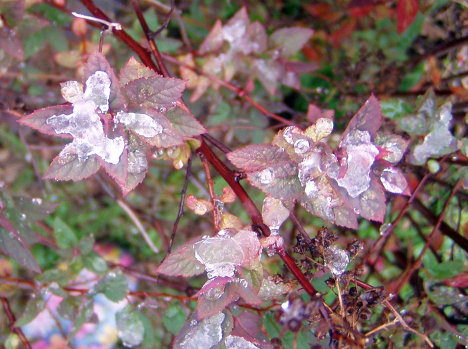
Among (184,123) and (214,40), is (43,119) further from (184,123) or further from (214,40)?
(214,40)

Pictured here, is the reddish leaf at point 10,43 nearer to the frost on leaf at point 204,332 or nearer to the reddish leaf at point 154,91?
the reddish leaf at point 154,91

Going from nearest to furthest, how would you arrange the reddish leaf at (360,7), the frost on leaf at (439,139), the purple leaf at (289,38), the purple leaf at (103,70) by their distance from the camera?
the purple leaf at (103,70), the frost on leaf at (439,139), the purple leaf at (289,38), the reddish leaf at (360,7)

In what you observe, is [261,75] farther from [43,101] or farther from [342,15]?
[43,101]

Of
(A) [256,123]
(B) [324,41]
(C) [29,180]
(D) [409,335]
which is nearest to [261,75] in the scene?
(A) [256,123]

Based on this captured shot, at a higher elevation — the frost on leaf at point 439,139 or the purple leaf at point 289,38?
the purple leaf at point 289,38

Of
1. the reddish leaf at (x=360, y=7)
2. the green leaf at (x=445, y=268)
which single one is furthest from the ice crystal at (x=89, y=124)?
the reddish leaf at (x=360, y=7)

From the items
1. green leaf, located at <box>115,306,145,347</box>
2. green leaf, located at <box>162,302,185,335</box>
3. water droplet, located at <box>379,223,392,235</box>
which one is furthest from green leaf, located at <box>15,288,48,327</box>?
water droplet, located at <box>379,223,392,235</box>

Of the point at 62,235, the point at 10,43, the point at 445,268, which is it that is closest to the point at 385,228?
the point at 445,268

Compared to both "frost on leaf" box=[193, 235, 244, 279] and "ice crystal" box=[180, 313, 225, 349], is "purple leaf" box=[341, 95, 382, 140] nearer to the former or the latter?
"frost on leaf" box=[193, 235, 244, 279]
